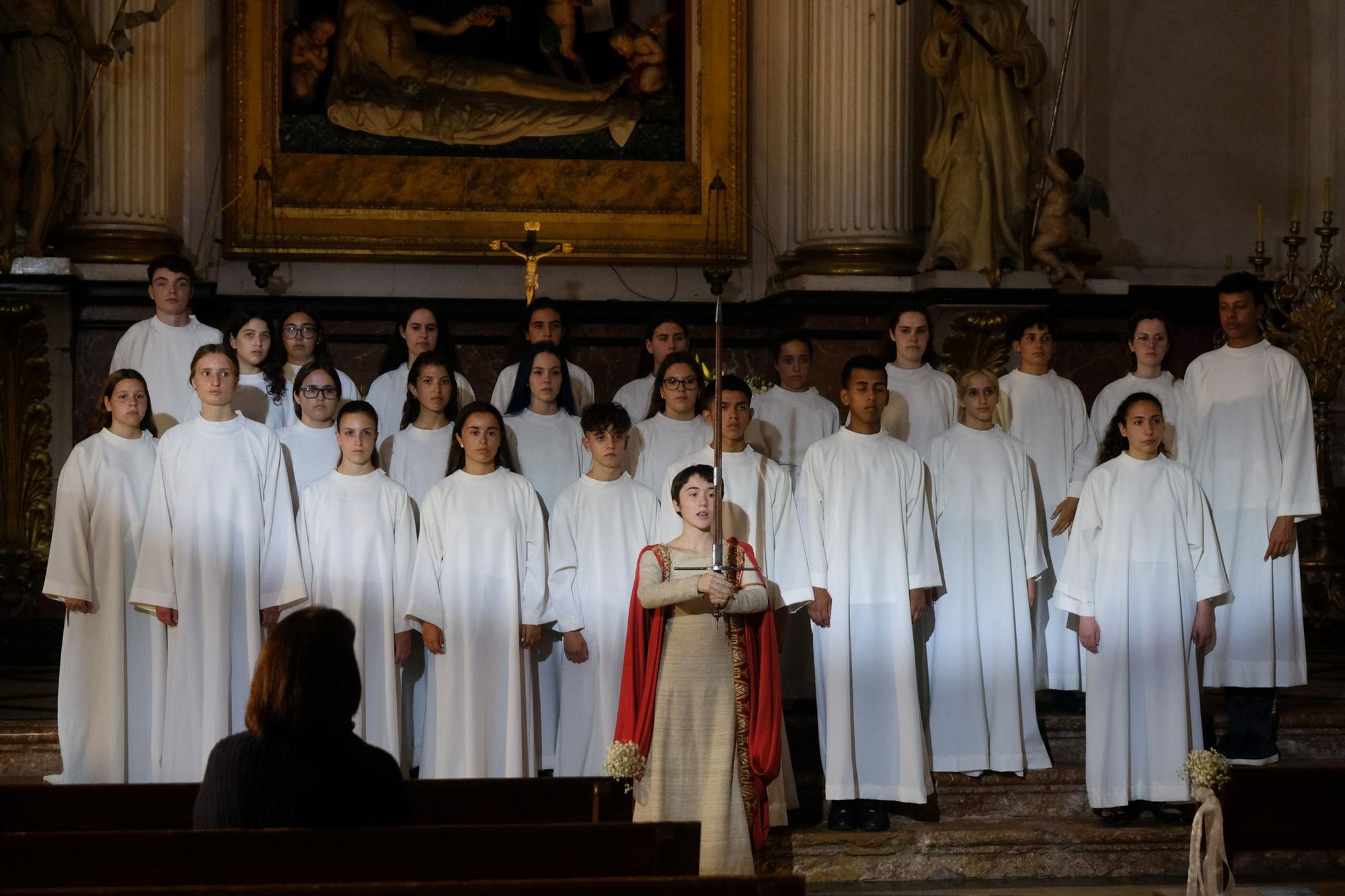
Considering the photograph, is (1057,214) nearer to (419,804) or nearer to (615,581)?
(615,581)

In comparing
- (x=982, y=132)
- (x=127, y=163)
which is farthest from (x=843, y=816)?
(x=127, y=163)

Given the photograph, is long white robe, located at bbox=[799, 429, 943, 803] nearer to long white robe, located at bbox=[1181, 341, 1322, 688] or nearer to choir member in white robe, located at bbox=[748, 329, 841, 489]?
choir member in white robe, located at bbox=[748, 329, 841, 489]

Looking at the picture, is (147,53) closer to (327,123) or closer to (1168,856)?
(327,123)

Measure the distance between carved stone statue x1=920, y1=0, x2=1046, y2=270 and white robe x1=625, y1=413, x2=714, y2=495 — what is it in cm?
281

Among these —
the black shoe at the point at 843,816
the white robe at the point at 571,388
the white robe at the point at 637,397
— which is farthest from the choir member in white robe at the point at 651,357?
the black shoe at the point at 843,816

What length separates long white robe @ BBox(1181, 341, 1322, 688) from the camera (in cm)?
768

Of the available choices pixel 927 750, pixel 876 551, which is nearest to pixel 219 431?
pixel 876 551

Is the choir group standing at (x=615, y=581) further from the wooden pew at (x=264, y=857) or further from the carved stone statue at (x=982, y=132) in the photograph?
the wooden pew at (x=264, y=857)

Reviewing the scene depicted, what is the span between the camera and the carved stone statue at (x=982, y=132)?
33.4 ft

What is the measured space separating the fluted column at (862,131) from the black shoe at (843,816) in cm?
391

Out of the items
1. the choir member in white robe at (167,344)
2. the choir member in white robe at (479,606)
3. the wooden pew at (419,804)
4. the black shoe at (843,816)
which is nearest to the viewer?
the wooden pew at (419,804)

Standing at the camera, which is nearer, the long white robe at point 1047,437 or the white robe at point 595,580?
the white robe at point 595,580

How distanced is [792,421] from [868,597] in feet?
4.66

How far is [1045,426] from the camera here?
27.6ft
